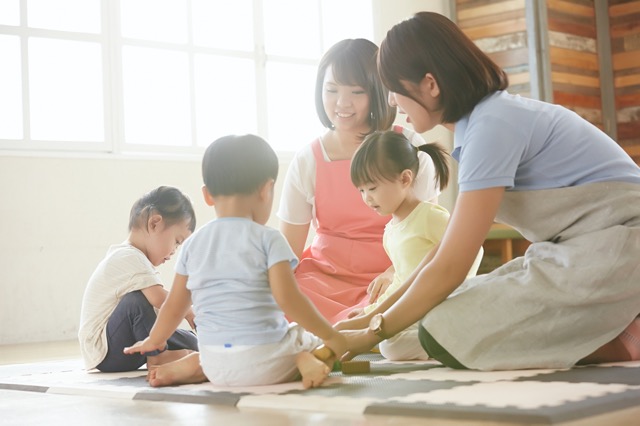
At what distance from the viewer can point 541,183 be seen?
6.57 ft

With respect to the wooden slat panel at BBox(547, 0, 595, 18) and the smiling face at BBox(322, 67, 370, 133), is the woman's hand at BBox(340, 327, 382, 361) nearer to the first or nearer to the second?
the smiling face at BBox(322, 67, 370, 133)

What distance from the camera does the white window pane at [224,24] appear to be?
5.24 meters

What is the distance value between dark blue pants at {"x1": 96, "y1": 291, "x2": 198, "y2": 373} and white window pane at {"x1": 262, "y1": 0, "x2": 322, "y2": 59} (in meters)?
3.21

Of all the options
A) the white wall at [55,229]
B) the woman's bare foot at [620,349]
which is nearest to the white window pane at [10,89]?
the white wall at [55,229]

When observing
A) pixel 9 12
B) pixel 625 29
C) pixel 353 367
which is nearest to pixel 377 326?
pixel 353 367

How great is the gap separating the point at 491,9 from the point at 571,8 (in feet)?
1.69

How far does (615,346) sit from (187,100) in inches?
140

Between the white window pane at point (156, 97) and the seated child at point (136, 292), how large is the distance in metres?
2.42

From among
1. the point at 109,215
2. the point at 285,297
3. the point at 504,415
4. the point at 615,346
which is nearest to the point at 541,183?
the point at 615,346

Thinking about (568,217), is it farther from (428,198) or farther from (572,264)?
(428,198)

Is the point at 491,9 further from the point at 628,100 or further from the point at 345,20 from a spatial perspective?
the point at 628,100

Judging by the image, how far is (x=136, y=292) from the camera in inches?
100

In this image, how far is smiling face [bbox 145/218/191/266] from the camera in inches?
103

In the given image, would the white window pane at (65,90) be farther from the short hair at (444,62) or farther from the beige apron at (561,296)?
the beige apron at (561,296)
